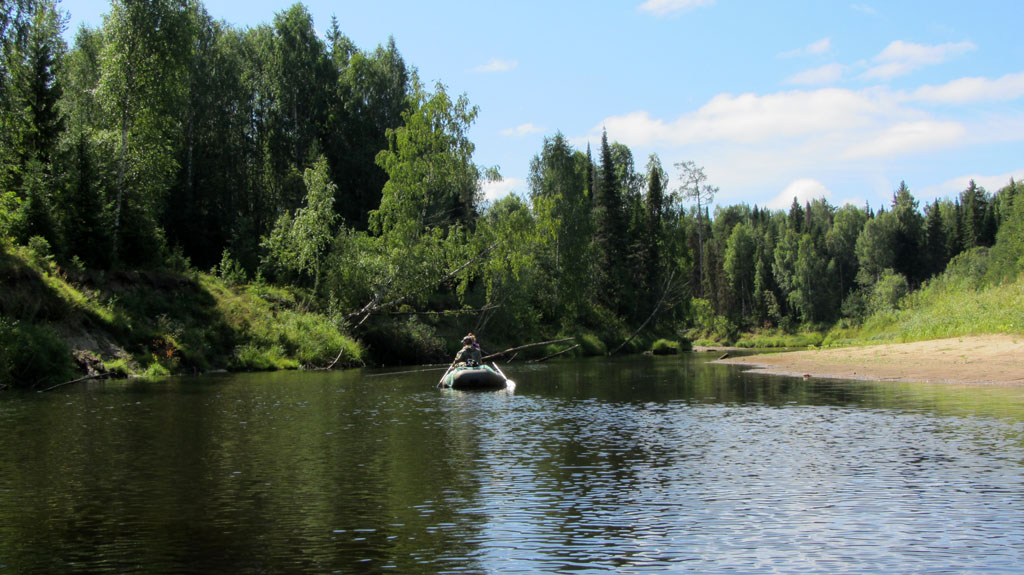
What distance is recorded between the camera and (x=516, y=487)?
12172 mm

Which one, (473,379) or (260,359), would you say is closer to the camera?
(473,379)

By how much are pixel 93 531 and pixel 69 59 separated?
182ft

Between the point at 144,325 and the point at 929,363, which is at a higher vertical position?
the point at 144,325

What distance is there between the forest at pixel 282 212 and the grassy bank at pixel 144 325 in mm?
145

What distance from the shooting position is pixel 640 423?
64.1 ft

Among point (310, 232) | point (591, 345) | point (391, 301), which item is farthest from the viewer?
point (591, 345)

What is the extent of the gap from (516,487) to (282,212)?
4872cm

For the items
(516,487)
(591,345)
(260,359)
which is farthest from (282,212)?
(516,487)

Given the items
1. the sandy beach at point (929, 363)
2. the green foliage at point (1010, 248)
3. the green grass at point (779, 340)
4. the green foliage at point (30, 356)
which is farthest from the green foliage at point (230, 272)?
the green foliage at point (1010, 248)

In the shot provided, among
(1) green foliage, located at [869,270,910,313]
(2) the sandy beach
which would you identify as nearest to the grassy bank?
(2) the sandy beach

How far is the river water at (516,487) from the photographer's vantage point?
8.52m

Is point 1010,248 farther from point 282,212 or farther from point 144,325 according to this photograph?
point 144,325

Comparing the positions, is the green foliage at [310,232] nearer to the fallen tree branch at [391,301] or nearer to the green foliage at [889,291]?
the fallen tree branch at [391,301]

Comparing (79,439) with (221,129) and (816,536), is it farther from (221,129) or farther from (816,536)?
(221,129)
